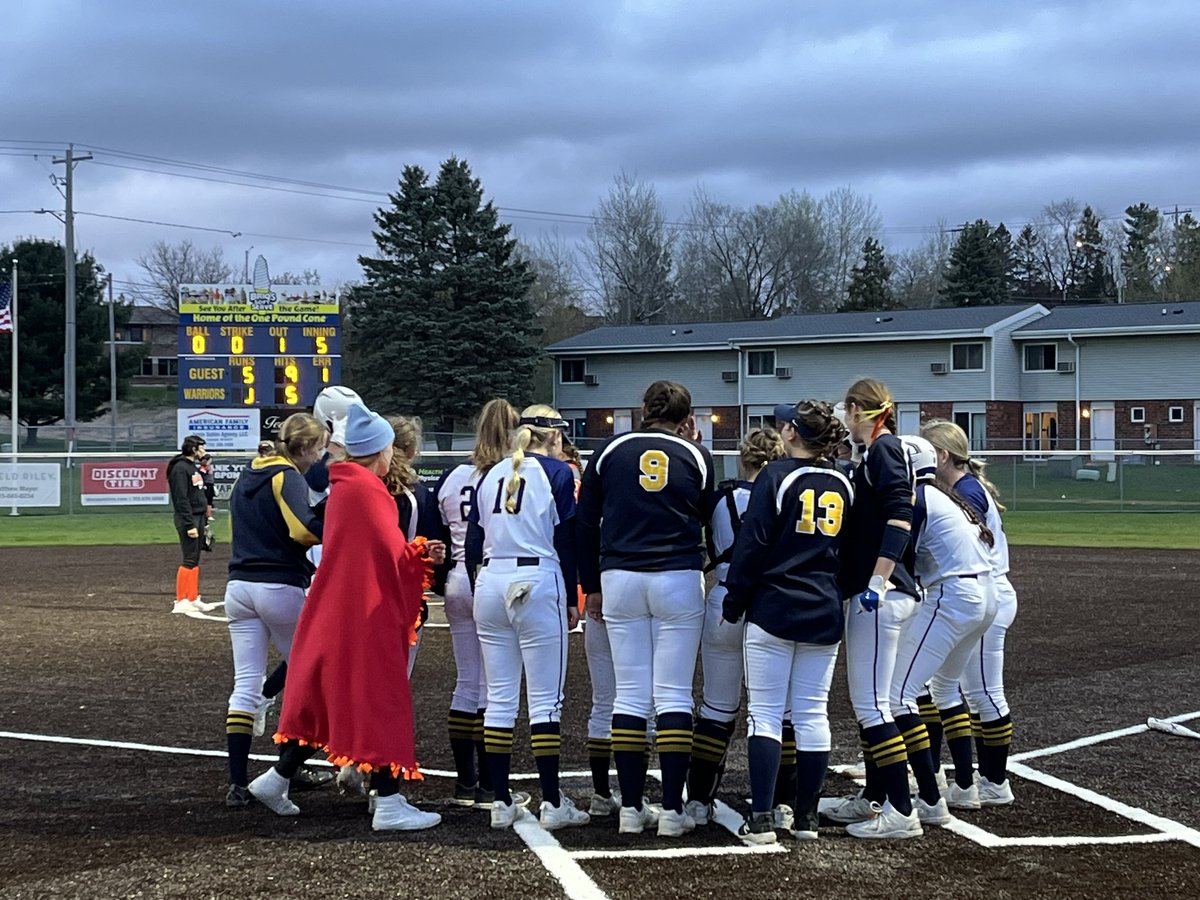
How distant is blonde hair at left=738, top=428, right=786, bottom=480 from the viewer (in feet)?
22.5

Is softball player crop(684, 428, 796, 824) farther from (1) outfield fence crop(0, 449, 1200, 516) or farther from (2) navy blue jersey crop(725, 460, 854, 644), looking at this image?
(1) outfield fence crop(0, 449, 1200, 516)

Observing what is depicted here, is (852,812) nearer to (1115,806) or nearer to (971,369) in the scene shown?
(1115,806)

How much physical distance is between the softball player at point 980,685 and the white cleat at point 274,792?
3.38 metres

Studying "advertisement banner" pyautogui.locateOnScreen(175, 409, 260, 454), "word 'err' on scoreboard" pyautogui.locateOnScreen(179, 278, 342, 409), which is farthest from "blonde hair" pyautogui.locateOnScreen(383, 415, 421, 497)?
"advertisement banner" pyautogui.locateOnScreen(175, 409, 260, 454)

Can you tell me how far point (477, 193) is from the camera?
5797 cm

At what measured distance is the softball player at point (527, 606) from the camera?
21.2 ft

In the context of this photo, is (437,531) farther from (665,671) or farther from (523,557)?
(665,671)

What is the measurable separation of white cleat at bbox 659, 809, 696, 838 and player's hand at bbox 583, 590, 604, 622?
1.01 meters

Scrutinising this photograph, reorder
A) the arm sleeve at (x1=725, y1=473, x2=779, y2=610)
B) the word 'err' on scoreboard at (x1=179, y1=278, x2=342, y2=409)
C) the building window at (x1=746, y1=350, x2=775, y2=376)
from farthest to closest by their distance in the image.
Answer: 1. the building window at (x1=746, y1=350, x2=775, y2=376)
2. the word 'err' on scoreboard at (x1=179, y1=278, x2=342, y2=409)
3. the arm sleeve at (x1=725, y1=473, x2=779, y2=610)

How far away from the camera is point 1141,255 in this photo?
92375 millimetres

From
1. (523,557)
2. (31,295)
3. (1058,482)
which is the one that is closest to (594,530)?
(523,557)

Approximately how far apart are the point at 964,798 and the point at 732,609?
179 cm

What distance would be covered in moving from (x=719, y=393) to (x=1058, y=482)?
83.9ft

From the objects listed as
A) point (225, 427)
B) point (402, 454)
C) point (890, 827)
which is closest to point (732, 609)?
point (890, 827)
